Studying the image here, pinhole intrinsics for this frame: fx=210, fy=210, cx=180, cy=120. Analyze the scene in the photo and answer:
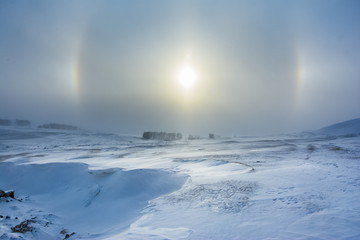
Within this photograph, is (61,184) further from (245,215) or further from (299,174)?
(299,174)

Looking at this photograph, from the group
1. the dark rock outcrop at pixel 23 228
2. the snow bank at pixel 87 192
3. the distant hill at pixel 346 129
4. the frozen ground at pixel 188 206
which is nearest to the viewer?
the frozen ground at pixel 188 206

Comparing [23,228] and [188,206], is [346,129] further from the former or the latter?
[23,228]

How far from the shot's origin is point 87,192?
10688 millimetres

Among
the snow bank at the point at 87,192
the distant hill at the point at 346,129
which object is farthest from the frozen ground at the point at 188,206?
the distant hill at the point at 346,129

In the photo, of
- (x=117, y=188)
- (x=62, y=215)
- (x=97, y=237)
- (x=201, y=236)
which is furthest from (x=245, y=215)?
(x=62, y=215)

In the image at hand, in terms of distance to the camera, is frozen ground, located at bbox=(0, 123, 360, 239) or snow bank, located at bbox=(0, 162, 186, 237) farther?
snow bank, located at bbox=(0, 162, 186, 237)

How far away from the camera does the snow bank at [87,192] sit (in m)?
7.82

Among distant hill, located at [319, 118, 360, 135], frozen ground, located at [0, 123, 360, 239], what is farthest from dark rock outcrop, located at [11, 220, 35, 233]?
distant hill, located at [319, 118, 360, 135]

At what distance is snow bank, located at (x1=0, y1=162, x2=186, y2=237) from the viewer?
7.82 metres

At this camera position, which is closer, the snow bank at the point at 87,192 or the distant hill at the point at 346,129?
the snow bank at the point at 87,192

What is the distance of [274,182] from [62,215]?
28.5ft

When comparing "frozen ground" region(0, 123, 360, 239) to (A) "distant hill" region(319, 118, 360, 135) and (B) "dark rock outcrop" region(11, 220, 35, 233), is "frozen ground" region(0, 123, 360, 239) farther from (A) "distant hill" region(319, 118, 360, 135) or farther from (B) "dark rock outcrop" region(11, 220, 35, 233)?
(A) "distant hill" region(319, 118, 360, 135)

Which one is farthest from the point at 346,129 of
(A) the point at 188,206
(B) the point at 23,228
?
(B) the point at 23,228

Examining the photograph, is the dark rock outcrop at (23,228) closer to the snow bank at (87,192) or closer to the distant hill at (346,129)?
the snow bank at (87,192)
